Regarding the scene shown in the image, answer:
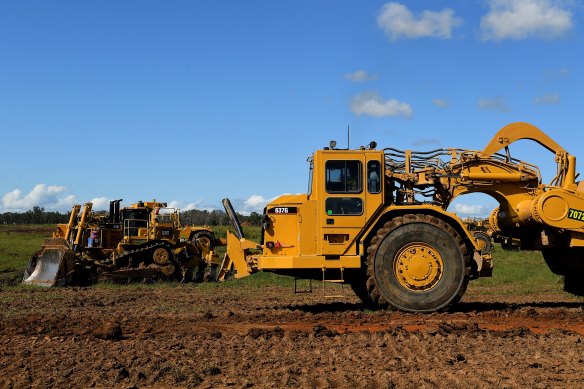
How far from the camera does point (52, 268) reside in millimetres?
23172

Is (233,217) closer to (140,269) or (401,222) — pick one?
(401,222)

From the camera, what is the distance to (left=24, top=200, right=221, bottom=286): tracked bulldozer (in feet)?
78.0

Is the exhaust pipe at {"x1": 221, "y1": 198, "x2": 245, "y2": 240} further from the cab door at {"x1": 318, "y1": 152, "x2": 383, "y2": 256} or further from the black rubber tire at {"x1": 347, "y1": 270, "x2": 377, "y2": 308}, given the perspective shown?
the black rubber tire at {"x1": 347, "y1": 270, "x2": 377, "y2": 308}

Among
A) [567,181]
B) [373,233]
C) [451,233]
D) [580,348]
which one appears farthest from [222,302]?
[580,348]

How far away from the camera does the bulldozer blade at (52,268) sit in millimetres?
22891

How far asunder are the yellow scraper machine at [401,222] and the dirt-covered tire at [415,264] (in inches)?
0.7

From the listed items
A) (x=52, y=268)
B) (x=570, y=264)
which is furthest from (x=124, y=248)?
(x=570, y=264)

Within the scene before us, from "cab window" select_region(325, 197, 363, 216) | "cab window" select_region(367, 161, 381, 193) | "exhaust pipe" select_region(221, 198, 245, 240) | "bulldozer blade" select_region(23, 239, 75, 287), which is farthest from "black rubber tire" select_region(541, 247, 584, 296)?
"bulldozer blade" select_region(23, 239, 75, 287)

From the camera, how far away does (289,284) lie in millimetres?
23250

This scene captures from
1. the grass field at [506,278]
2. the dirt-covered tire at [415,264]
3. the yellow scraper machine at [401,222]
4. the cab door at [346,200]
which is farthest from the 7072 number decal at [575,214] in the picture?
the grass field at [506,278]

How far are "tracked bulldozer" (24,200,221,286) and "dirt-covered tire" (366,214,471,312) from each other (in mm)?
13400

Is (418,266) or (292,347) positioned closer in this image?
(292,347)

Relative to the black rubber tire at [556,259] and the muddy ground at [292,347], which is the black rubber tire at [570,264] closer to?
the black rubber tire at [556,259]

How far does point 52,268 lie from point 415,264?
1423 centimetres
